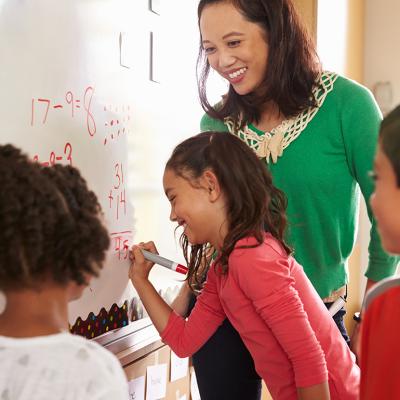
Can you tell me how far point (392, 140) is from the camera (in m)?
0.84

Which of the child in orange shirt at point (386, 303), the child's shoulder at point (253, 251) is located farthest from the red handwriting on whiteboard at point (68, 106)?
the child in orange shirt at point (386, 303)

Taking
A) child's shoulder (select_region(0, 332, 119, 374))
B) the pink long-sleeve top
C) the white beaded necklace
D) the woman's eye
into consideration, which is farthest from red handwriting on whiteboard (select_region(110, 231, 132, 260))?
child's shoulder (select_region(0, 332, 119, 374))

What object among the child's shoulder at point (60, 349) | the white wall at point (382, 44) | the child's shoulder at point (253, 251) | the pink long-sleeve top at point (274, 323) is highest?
the white wall at point (382, 44)

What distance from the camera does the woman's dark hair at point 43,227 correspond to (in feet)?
2.42

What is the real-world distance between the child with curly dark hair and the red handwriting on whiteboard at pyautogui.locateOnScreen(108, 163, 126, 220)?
0.51 metres

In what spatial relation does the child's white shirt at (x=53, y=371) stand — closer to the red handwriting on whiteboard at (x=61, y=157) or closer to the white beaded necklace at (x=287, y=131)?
the red handwriting on whiteboard at (x=61, y=157)

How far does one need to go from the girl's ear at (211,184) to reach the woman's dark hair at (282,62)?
0.24m

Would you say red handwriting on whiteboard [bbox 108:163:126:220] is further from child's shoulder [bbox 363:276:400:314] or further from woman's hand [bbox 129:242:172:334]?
child's shoulder [bbox 363:276:400:314]

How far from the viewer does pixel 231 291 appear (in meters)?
1.22

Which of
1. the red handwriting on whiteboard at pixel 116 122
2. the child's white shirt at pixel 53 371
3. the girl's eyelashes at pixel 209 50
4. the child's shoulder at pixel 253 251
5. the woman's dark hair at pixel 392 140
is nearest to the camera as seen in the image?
the child's white shirt at pixel 53 371

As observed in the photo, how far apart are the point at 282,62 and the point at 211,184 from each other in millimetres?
328

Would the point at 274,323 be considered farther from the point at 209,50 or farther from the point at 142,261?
the point at 209,50

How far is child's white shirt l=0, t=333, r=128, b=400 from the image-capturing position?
0.73 m

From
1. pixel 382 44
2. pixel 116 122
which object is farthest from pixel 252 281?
pixel 382 44
